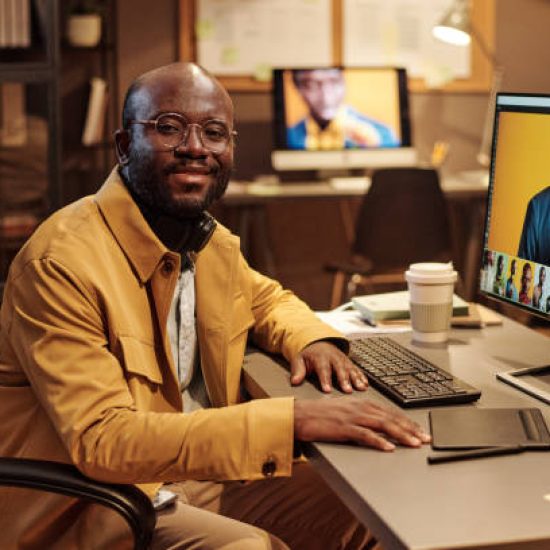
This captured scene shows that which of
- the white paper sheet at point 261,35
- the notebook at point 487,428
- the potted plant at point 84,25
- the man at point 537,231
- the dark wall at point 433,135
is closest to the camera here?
the notebook at point 487,428

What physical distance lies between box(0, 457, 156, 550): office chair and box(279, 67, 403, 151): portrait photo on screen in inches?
139

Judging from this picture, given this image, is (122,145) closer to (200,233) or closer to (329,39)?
(200,233)

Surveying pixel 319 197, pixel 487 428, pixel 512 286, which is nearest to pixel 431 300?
pixel 512 286

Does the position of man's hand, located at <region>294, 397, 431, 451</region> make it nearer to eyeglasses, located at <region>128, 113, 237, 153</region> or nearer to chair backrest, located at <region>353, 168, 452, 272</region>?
eyeglasses, located at <region>128, 113, 237, 153</region>

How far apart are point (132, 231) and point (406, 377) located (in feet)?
1.69

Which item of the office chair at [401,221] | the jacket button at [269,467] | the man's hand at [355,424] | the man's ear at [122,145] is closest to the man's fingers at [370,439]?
the man's hand at [355,424]

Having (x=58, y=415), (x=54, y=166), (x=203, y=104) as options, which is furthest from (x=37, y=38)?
(x=58, y=415)

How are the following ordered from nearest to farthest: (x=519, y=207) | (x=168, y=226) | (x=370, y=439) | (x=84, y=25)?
(x=370, y=439) < (x=168, y=226) < (x=519, y=207) < (x=84, y=25)

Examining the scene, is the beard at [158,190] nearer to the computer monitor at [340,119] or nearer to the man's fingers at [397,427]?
the man's fingers at [397,427]

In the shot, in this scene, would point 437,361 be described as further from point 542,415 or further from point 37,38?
point 37,38

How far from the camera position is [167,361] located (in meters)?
1.76

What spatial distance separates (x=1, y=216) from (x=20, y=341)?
117 inches

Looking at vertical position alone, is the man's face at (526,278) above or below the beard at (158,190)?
below

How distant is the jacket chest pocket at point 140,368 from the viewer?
1666 mm
